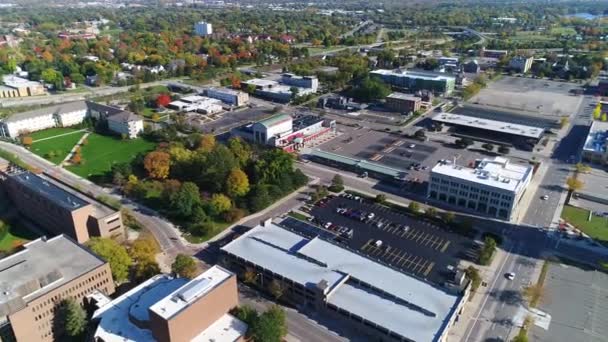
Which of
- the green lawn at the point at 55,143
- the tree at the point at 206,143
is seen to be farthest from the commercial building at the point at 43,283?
the green lawn at the point at 55,143

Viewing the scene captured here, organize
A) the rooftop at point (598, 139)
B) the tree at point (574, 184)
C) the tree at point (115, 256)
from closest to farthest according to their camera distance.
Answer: the tree at point (115, 256)
the tree at point (574, 184)
the rooftop at point (598, 139)

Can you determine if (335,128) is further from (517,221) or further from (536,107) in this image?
(536,107)

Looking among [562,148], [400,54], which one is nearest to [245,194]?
[562,148]

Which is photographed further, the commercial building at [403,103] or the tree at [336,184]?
the commercial building at [403,103]

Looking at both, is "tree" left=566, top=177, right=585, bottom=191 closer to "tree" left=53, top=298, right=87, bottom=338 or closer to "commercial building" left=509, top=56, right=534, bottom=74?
"tree" left=53, top=298, right=87, bottom=338

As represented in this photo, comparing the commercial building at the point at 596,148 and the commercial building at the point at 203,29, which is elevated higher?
the commercial building at the point at 203,29

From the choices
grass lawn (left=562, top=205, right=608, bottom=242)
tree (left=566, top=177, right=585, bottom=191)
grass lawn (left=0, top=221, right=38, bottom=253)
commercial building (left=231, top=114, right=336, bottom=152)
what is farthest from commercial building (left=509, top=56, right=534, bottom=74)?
grass lawn (left=0, top=221, right=38, bottom=253)

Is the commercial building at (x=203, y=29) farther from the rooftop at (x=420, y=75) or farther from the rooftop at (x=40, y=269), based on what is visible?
the rooftop at (x=40, y=269)
